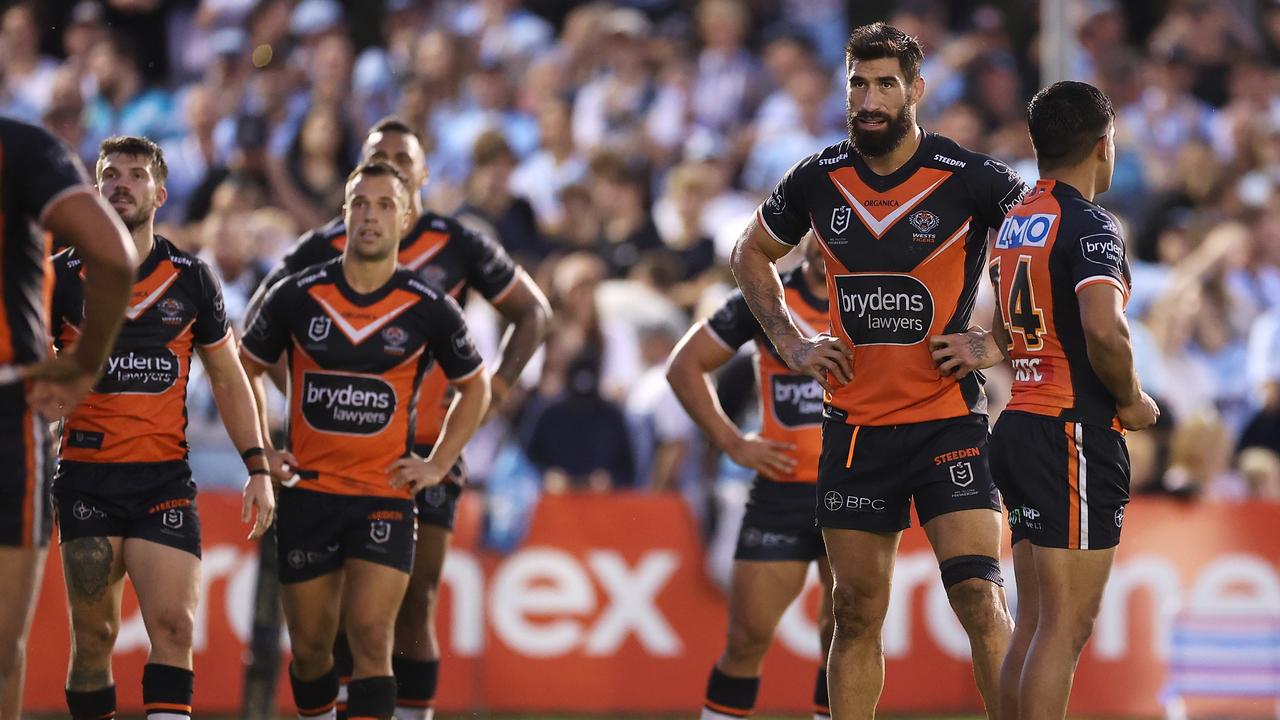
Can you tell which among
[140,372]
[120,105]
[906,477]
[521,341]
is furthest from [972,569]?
[120,105]

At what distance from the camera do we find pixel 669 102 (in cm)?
1695

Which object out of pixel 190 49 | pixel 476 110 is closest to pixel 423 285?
pixel 476 110

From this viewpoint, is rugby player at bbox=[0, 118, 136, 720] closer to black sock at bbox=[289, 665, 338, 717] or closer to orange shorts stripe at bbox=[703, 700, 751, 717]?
black sock at bbox=[289, 665, 338, 717]

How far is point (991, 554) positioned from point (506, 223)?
8.00m

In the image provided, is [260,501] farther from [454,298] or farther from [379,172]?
[454,298]

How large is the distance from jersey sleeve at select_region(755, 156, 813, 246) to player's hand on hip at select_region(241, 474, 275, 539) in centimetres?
255

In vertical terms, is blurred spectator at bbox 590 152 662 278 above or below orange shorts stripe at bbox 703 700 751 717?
above

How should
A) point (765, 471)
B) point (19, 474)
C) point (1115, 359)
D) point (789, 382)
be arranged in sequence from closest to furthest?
point (19, 474), point (1115, 359), point (765, 471), point (789, 382)

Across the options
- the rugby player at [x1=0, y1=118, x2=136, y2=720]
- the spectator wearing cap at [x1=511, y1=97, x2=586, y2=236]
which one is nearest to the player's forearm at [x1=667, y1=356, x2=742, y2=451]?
the rugby player at [x1=0, y1=118, x2=136, y2=720]

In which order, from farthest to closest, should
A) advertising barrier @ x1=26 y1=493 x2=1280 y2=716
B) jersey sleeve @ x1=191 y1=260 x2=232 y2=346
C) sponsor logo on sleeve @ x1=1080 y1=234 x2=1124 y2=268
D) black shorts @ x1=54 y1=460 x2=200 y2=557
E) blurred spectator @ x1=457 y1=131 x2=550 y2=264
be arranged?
1. blurred spectator @ x1=457 y1=131 x2=550 y2=264
2. advertising barrier @ x1=26 y1=493 x2=1280 y2=716
3. jersey sleeve @ x1=191 y1=260 x2=232 y2=346
4. black shorts @ x1=54 y1=460 x2=200 y2=557
5. sponsor logo on sleeve @ x1=1080 y1=234 x2=1124 y2=268

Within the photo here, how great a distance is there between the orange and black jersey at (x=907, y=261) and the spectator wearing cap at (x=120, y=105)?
997 centimetres

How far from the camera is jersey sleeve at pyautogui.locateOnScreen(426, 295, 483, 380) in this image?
8.72 metres

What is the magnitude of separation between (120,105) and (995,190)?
35.8 feet

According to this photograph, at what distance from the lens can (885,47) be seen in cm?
741
